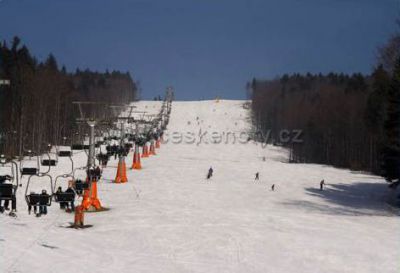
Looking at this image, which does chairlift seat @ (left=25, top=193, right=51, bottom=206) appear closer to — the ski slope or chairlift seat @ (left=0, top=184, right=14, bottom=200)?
the ski slope

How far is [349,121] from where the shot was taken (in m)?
74.4

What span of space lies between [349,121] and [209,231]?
60511 millimetres

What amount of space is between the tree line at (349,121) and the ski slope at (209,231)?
516 centimetres

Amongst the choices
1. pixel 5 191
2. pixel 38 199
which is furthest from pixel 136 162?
pixel 38 199

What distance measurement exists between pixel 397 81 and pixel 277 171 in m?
15.8

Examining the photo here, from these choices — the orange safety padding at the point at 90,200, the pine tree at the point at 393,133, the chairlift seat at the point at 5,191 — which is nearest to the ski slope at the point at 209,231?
the orange safety padding at the point at 90,200

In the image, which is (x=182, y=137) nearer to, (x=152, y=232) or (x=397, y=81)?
(x=397, y=81)

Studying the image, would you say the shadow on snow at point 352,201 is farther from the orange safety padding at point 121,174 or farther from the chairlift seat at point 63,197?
the chairlift seat at point 63,197

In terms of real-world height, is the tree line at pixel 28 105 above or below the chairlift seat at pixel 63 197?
above

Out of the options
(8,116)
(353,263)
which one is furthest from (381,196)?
(8,116)

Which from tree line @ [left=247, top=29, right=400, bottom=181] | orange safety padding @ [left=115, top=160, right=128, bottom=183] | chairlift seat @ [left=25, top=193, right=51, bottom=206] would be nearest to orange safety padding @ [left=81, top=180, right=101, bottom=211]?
chairlift seat @ [left=25, top=193, right=51, bottom=206]

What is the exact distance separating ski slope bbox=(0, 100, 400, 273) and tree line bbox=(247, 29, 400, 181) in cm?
516

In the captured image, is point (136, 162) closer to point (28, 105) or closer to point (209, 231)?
point (28, 105)

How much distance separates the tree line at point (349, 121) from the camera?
3531cm
